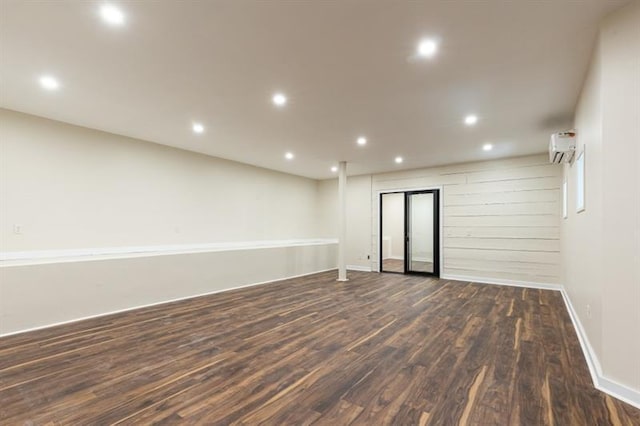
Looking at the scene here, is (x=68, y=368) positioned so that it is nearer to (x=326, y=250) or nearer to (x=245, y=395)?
(x=245, y=395)

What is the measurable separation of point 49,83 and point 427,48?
3.81 metres

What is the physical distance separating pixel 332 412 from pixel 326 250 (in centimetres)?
631

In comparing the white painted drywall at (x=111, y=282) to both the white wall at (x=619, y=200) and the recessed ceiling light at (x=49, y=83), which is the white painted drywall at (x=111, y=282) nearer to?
the recessed ceiling light at (x=49, y=83)

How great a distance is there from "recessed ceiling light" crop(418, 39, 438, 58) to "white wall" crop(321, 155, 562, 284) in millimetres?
4865

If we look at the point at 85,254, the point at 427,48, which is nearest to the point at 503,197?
the point at 427,48

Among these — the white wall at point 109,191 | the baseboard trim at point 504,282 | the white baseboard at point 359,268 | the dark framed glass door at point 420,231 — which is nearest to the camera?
the white wall at point 109,191

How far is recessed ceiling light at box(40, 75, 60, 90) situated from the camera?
3037 mm

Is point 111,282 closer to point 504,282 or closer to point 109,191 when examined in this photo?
point 109,191

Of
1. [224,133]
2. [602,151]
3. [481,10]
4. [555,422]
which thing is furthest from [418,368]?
[224,133]

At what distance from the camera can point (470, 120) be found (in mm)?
4176

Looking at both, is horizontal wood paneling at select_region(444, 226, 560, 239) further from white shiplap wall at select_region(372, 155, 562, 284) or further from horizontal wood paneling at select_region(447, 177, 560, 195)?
horizontal wood paneling at select_region(447, 177, 560, 195)

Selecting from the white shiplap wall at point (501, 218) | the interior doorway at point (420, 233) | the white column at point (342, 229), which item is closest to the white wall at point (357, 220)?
the interior doorway at point (420, 233)

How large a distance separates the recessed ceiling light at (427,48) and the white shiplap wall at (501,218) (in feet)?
16.0

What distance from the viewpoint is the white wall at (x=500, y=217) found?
5.92 meters
